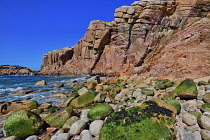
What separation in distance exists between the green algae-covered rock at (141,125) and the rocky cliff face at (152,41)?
12.2 metres

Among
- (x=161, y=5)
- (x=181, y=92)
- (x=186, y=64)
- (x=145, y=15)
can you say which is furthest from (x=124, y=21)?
(x=181, y=92)

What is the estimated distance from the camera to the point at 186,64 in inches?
553

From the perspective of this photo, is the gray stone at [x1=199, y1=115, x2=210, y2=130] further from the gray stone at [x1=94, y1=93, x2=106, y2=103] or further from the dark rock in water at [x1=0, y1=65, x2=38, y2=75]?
the dark rock in water at [x1=0, y1=65, x2=38, y2=75]

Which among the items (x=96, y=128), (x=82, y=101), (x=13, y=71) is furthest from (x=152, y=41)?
(x=13, y=71)

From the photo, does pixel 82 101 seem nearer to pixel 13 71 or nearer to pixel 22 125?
pixel 22 125

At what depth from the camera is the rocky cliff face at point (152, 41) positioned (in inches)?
575

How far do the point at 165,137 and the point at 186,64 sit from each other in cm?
1393

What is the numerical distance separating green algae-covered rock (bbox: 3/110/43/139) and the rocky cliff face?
14742mm

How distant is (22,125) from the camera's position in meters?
4.62

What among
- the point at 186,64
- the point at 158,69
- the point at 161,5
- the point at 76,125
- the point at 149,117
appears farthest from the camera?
the point at 161,5

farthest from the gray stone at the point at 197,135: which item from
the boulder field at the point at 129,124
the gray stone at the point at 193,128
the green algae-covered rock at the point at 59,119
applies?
the green algae-covered rock at the point at 59,119

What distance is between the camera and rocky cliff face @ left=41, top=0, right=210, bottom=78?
14609 mm

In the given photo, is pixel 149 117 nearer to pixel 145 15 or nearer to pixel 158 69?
pixel 158 69

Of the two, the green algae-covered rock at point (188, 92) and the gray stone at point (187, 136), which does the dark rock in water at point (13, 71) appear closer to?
the green algae-covered rock at point (188, 92)
